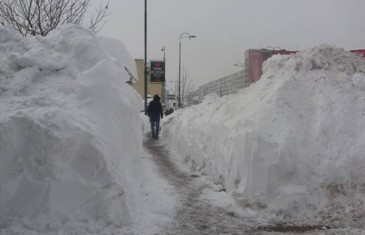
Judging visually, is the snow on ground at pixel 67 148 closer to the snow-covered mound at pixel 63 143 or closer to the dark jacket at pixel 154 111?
the snow-covered mound at pixel 63 143

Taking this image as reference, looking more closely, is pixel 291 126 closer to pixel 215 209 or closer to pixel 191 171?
pixel 215 209

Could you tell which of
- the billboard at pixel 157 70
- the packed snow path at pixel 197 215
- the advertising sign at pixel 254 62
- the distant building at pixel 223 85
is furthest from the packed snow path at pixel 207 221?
the distant building at pixel 223 85

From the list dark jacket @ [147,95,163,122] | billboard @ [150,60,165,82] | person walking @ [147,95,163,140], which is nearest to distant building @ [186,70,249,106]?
billboard @ [150,60,165,82]

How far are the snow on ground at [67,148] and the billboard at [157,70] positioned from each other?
27358 mm

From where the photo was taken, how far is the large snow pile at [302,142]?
303 inches

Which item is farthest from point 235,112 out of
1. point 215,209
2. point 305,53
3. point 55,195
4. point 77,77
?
point 55,195

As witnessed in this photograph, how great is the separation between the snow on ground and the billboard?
27358 millimetres

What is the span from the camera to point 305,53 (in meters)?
10.0

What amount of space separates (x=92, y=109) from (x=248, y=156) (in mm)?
2678

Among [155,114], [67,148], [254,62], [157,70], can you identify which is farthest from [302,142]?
[157,70]

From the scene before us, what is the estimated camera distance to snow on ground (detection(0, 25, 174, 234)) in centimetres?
647

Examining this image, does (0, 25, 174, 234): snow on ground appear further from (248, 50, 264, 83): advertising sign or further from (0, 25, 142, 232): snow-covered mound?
(248, 50, 264, 83): advertising sign

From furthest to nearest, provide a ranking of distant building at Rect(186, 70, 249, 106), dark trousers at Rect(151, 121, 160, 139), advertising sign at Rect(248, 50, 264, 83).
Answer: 1. distant building at Rect(186, 70, 249, 106)
2. advertising sign at Rect(248, 50, 264, 83)
3. dark trousers at Rect(151, 121, 160, 139)

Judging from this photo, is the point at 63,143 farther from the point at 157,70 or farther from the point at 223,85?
the point at 223,85
